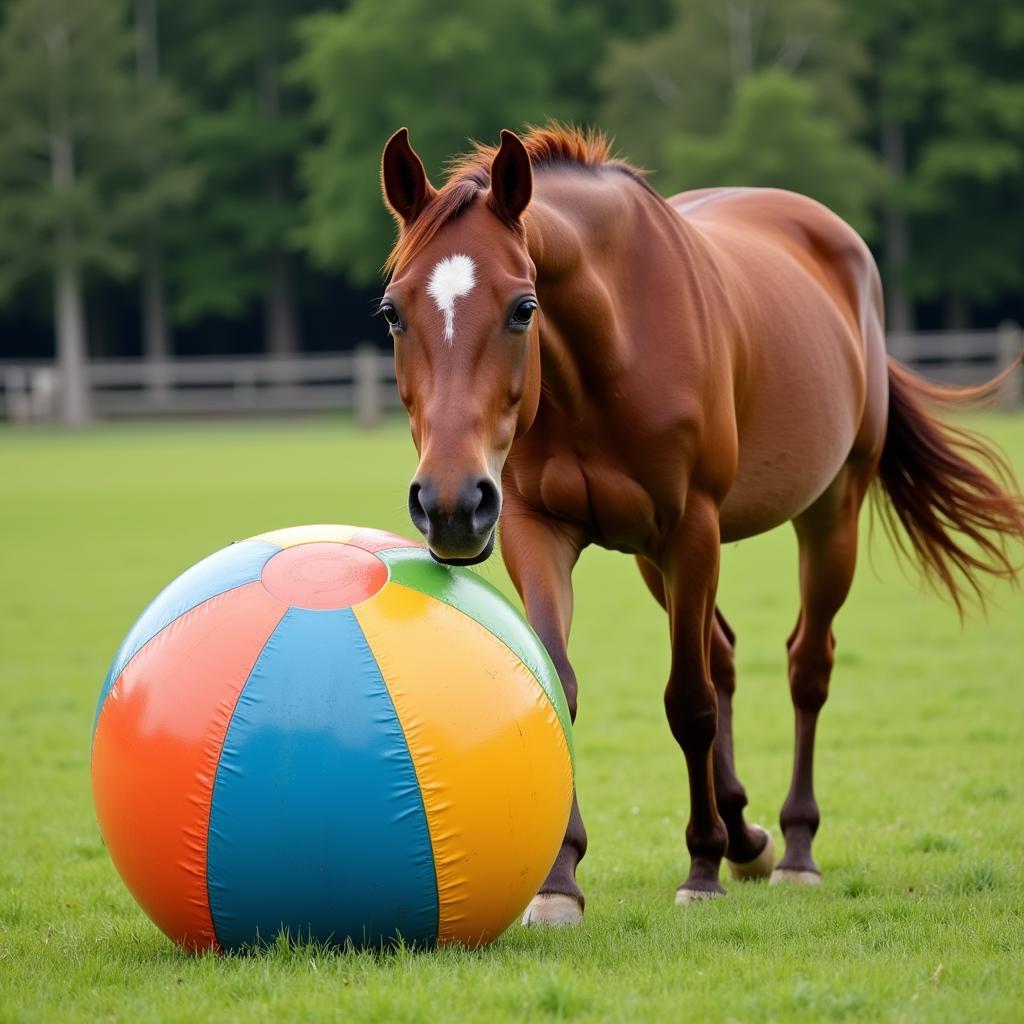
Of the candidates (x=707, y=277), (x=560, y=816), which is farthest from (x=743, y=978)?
(x=707, y=277)

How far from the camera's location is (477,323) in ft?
14.3

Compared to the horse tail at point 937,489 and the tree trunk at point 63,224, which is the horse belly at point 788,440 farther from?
the tree trunk at point 63,224

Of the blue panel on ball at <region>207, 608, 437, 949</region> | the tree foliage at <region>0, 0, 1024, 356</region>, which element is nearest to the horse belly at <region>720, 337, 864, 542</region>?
the blue panel on ball at <region>207, 608, 437, 949</region>

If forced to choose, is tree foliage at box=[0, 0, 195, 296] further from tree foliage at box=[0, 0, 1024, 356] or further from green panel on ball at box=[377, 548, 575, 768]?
green panel on ball at box=[377, 548, 575, 768]

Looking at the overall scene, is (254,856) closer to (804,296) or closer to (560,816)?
(560,816)

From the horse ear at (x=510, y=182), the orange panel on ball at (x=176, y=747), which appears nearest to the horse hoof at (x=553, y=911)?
the orange panel on ball at (x=176, y=747)

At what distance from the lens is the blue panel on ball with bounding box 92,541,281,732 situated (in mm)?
4500

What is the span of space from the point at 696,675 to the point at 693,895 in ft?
2.49

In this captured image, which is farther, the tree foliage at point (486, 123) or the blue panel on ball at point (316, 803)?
the tree foliage at point (486, 123)

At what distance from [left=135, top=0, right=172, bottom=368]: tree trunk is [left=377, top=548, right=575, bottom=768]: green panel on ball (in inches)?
1997

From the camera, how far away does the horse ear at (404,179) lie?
4535 millimetres

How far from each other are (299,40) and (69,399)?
1925 centimetres

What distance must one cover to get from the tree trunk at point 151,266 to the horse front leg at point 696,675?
50.2 meters

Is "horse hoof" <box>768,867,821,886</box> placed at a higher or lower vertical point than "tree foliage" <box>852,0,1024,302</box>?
lower
